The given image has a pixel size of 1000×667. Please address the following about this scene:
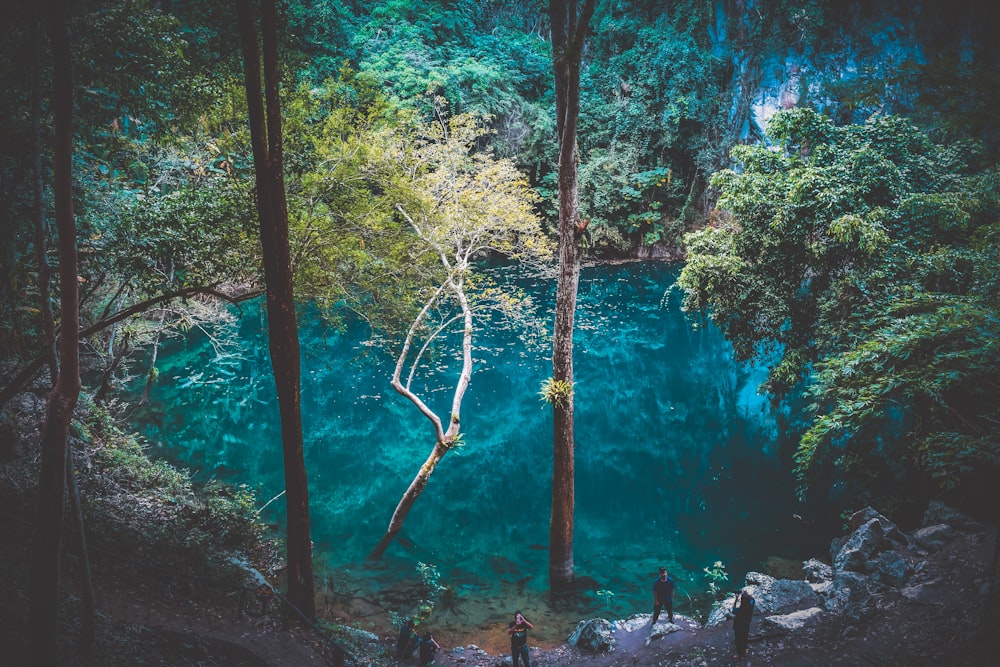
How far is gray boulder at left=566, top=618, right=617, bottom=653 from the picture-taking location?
336 inches

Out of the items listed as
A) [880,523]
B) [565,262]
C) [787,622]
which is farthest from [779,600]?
[565,262]

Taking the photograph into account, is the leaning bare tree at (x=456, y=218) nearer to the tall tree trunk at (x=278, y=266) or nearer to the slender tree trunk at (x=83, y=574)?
the tall tree trunk at (x=278, y=266)

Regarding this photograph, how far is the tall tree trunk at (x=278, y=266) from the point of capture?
6004 mm

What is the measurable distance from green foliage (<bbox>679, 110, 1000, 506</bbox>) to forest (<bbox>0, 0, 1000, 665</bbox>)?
7 centimetres

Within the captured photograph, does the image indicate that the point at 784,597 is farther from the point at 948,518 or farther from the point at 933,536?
the point at 948,518

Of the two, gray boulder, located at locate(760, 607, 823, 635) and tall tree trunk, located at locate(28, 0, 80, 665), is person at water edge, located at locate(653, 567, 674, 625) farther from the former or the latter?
tall tree trunk, located at locate(28, 0, 80, 665)

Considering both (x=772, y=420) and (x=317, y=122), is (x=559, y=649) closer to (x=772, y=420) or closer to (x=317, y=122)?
(x=317, y=122)

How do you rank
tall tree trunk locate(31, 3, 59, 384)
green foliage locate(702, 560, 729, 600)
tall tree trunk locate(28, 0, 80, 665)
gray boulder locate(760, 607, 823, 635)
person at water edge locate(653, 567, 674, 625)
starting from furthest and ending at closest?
green foliage locate(702, 560, 729, 600)
person at water edge locate(653, 567, 674, 625)
gray boulder locate(760, 607, 823, 635)
tall tree trunk locate(31, 3, 59, 384)
tall tree trunk locate(28, 0, 80, 665)

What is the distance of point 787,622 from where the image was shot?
7.65 metres

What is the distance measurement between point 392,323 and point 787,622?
9.59 m

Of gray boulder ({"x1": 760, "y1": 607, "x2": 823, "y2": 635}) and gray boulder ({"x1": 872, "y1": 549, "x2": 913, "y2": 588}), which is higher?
gray boulder ({"x1": 872, "y1": 549, "x2": 913, "y2": 588})

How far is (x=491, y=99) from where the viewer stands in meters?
31.0

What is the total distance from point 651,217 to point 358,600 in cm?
3016

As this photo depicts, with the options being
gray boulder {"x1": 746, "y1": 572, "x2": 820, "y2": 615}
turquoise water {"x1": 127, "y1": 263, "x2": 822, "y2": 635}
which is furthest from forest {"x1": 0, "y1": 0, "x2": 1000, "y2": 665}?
gray boulder {"x1": 746, "y1": 572, "x2": 820, "y2": 615}
